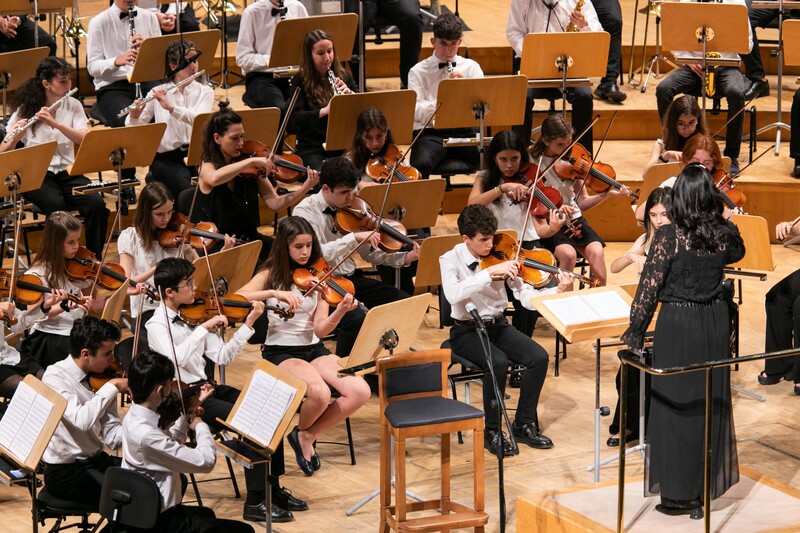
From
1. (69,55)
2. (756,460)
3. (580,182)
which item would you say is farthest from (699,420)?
(69,55)

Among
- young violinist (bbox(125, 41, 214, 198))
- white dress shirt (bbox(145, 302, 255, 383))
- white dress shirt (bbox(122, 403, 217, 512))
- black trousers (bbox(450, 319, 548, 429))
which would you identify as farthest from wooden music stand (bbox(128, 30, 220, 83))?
white dress shirt (bbox(122, 403, 217, 512))

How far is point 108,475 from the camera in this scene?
12.5 feet

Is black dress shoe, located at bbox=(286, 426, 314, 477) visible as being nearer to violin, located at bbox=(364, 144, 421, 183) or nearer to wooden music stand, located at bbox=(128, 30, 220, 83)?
violin, located at bbox=(364, 144, 421, 183)

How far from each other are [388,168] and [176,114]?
1.17 meters

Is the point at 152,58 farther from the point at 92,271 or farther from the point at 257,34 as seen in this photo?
the point at 92,271

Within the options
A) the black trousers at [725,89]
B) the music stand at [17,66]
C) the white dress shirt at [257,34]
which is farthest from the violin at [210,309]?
the black trousers at [725,89]

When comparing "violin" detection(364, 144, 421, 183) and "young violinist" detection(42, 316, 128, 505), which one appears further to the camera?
"violin" detection(364, 144, 421, 183)

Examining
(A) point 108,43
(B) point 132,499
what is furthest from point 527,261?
(A) point 108,43

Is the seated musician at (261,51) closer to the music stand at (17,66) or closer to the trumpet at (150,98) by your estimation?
the trumpet at (150,98)

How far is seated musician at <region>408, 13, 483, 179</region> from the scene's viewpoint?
659 cm

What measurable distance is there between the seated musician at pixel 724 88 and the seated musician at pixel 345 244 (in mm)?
2470

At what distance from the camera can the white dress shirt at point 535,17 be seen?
733 cm

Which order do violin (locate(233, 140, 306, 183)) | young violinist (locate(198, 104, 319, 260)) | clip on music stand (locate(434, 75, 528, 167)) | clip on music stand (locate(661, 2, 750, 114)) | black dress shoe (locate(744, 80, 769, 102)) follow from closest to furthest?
young violinist (locate(198, 104, 319, 260)), violin (locate(233, 140, 306, 183)), clip on music stand (locate(434, 75, 528, 167)), clip on music stand (locate(661, 2, 750, 114)), black dress shoe (locate(744, 80, 769, 102))

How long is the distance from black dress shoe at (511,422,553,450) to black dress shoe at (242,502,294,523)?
41.3 inches
